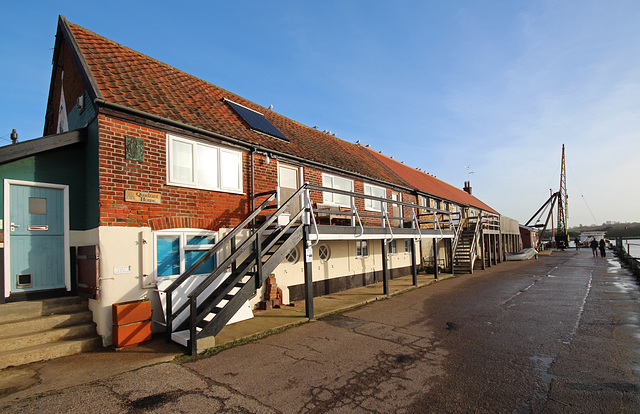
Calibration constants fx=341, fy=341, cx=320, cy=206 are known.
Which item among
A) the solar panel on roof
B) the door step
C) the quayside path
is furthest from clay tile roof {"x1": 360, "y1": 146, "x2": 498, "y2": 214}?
the door step

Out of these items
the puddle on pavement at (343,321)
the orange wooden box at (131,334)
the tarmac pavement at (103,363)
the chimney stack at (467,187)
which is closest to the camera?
the tarmac pavement at (103,363)

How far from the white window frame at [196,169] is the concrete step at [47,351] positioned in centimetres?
343

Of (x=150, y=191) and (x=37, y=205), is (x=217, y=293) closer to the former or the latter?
(x=150, y=191)

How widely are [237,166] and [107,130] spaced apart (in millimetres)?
3115

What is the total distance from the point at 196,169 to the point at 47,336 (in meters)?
4.27

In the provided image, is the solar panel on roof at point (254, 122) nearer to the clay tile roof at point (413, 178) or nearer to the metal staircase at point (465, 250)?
the clay tile roof at point (413, 178)

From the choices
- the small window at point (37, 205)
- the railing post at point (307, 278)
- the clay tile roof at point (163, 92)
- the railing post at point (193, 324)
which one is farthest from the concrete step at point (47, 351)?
the clay tile roof at point (163, 92)

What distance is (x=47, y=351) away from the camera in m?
5.65

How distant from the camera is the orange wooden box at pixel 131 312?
6.18 meters

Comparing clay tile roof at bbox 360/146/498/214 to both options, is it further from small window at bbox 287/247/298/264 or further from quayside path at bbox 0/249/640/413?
quayside path at bbox 0/249/640/413

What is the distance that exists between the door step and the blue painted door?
1.71 ft

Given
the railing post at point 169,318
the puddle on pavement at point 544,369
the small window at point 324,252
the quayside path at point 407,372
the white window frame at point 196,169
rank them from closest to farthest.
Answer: the quayside path at point 407,372, the puddle on pavement at point 544,369, the railing post at point 169,318, the white window frame at point 196,169, the small window at point 324,252

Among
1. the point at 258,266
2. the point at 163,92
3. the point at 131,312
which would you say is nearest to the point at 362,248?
the point at 258,266

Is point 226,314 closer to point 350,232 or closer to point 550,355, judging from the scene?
point 350,232
